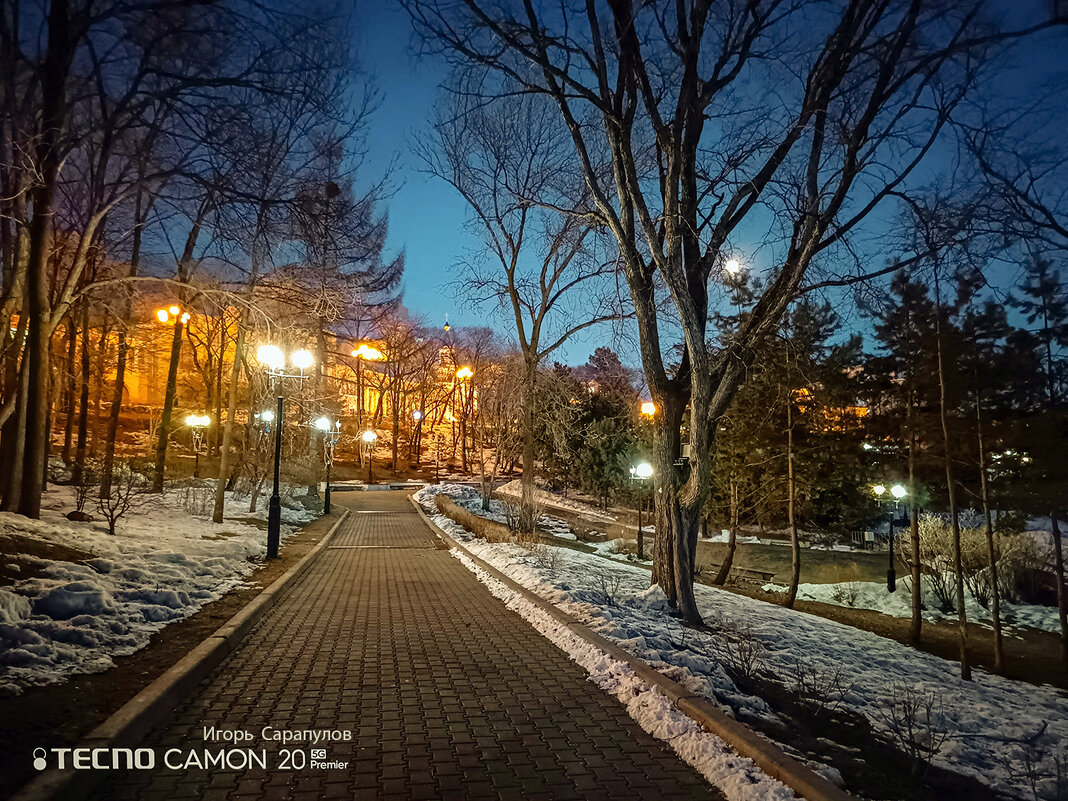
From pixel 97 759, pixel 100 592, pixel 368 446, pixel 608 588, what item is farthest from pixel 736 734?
pixel 368 446

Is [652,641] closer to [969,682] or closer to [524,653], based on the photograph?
[524,653]

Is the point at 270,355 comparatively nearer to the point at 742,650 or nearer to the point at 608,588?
the point at 608,588

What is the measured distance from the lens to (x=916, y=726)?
265 inches

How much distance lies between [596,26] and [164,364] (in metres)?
Result: 50.3

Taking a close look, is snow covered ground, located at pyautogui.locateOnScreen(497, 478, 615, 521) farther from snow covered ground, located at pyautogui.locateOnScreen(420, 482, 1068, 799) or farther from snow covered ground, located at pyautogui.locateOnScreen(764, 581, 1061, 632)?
snow covered ground, located at pyautogui.locateOnScreen(420, 482, 1068, 799)

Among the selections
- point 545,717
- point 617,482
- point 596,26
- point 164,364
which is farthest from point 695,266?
point 164,364

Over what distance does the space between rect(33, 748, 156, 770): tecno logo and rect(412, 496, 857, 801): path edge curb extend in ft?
12.2

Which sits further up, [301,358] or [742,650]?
[301,358]

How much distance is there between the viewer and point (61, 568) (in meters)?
7.36

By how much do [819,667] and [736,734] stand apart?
5.46m

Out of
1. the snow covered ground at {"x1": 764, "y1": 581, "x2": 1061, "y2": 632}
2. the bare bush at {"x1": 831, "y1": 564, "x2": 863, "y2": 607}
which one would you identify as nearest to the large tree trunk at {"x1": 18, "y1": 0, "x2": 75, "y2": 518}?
the snow covered ground at {"x1": 764, "y1": 581, "x2": 1061, "y2": 632}

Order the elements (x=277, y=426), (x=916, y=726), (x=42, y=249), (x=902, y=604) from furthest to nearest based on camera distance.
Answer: (x=902, y=604), (x=277, y=426), (x=42, y=249), (x=916, y=726)

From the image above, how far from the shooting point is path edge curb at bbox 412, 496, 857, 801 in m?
3.57

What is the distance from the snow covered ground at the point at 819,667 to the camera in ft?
20.0
